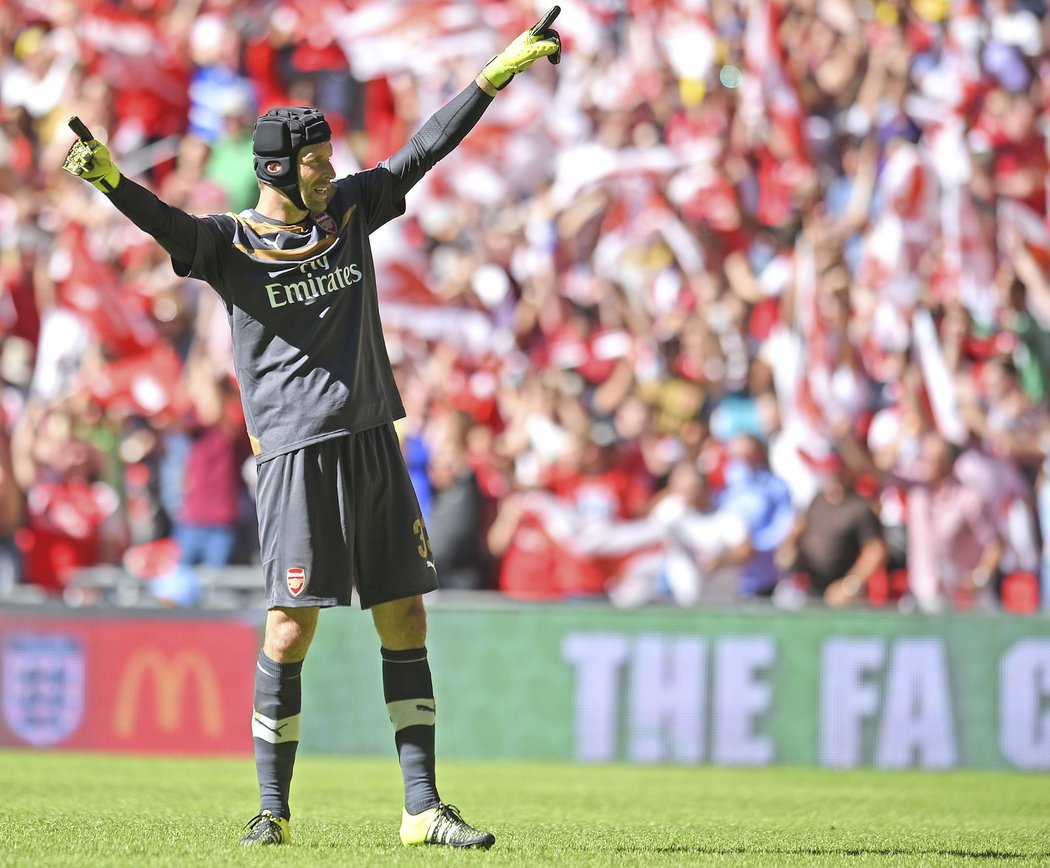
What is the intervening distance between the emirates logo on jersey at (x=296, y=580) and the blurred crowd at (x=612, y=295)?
641 cm

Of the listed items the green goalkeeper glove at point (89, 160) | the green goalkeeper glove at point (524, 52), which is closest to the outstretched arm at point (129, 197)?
the green goalkeeper glove at point (89, 160)

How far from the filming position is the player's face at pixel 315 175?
241 inches

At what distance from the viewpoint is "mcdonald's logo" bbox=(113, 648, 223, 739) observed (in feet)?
39.5

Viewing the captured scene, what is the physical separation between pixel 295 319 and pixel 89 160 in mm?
904

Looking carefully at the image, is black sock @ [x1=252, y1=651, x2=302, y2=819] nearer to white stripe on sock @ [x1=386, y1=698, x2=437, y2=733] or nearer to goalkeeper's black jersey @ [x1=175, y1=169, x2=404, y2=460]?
white stripe on sock @ [x1=386, y1=698, x2=437, y2=733]

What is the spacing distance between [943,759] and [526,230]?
6.06m

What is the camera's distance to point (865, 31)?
15.6 m

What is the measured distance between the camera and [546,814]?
7695 millimetres

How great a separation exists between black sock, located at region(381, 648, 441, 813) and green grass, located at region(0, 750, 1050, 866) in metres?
0.26

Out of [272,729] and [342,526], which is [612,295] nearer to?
[342,526]

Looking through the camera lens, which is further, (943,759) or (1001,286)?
(1001,286)

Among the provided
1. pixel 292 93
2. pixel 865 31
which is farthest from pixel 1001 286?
pixel 292 93

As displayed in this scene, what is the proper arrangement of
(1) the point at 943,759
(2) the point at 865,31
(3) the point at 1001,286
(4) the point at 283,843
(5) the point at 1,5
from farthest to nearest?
(5) the point at 1,5 < (2) the point at 865,31 < (3) the point at 1001,286 < (1) the point at 943,759 < (4) the point at 283,843

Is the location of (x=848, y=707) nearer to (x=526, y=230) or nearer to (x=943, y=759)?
(x=943, y=759)
